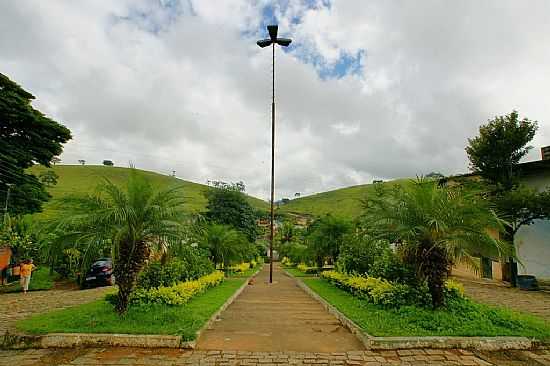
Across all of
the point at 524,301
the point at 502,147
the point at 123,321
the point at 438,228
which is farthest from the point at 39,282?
the point at 502,147

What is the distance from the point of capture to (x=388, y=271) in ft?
34.2

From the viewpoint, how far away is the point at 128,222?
7.34 metres

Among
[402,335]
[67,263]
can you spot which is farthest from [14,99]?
[402,335]

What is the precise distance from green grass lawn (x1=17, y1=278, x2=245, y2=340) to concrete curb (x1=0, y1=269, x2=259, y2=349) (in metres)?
0.14

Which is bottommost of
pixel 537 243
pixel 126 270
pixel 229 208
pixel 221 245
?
pixel 126 270

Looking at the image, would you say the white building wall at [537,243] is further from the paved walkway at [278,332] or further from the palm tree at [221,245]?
the palm tree at [221,245]

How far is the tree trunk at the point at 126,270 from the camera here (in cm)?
751

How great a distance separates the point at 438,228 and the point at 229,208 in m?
32.8

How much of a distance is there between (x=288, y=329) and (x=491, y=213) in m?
5.06

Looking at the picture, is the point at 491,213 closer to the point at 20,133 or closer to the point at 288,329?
the point at 288,329

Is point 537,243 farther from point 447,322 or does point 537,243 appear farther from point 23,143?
point 23,143

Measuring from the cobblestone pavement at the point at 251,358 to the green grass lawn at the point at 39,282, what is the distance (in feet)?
40.2

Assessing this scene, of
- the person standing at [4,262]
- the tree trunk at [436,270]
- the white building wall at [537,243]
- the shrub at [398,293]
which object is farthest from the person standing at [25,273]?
the white building wall at [537,243]

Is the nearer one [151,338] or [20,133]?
[151,338]
